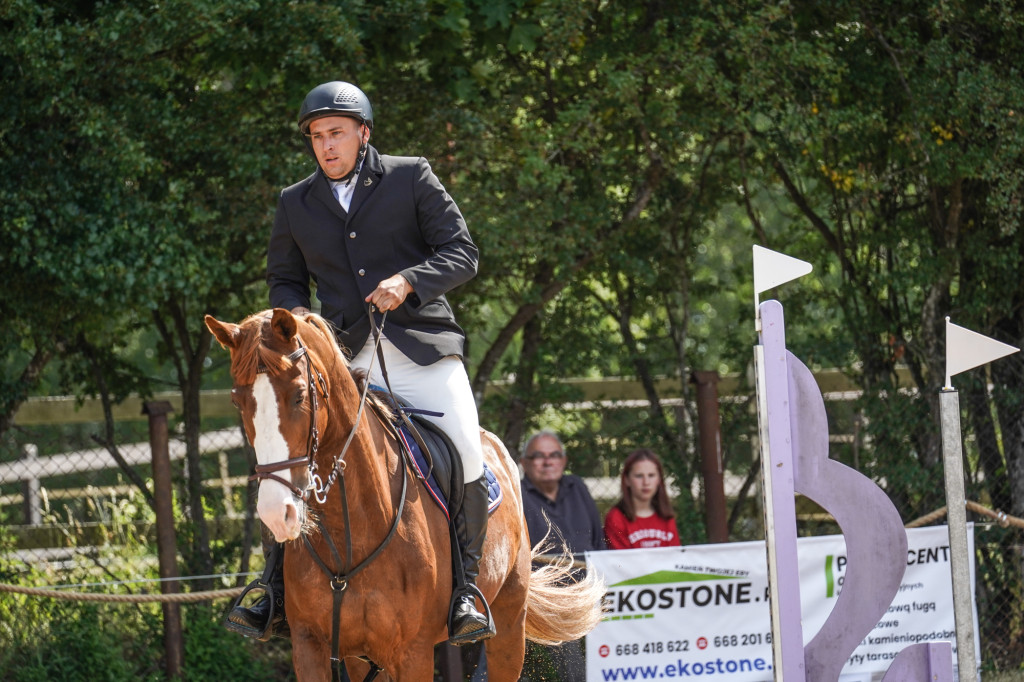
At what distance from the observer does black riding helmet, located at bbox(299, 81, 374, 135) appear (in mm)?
3949

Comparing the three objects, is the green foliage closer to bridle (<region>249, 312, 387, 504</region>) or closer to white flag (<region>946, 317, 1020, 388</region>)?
bridle (<region>249, 312, 387, 504</region>)

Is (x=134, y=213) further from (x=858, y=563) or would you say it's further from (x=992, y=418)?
(x=992, y=418)

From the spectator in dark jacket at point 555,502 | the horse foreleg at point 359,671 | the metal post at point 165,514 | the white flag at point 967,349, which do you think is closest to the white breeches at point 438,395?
the horse foreleg at point 359,671

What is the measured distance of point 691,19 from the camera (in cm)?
725

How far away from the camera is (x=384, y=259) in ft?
13.5

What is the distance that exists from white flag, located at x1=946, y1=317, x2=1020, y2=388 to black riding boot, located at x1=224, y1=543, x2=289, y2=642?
2.58 meters

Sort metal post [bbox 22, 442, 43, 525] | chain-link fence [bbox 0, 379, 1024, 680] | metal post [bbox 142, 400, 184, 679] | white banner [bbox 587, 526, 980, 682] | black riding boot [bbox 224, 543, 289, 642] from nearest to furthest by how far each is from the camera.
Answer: black riding boot [bbox 224, 543, 289, 642] < white banner [bbox 587, 526, 980, 682] < metal post [bbox 142, 400, 184, 679] < chain-link fence [bbox 0, 379, 1024, 680] < metal post [bbox 22, 442, 43, 525]

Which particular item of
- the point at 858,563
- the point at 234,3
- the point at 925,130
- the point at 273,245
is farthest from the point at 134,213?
the point at 925,130

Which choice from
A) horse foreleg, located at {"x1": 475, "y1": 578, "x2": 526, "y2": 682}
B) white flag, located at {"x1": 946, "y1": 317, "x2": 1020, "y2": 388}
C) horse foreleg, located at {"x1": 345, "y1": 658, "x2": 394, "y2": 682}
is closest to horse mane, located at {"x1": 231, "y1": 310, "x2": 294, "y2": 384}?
horse foreleg, located at {"x1": 345, "y1": 658, "x2": 394, "y2": 682}

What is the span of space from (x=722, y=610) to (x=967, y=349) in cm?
280

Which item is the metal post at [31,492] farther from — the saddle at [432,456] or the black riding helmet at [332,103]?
the black riding helmet at [332,103]

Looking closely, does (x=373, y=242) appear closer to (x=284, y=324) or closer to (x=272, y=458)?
(x=284, y=324)

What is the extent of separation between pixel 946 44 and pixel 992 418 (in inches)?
106

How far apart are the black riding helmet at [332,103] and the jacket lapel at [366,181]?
20 cm
